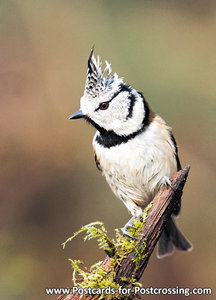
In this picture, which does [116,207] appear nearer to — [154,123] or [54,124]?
[54,124]

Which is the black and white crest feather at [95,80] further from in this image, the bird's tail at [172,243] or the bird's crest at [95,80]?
the bird's tail at [172,243]

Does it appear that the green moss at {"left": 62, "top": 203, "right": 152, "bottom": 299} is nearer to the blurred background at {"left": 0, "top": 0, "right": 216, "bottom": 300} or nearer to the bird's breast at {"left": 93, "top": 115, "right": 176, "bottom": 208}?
the bird's breast at {"left": 93, "top": 115, "right": 176, "bottom": 208}

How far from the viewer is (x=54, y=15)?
4.68m

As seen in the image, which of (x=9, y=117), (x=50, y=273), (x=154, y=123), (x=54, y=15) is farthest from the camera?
(x=54, y=15)

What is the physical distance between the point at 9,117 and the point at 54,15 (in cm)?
120

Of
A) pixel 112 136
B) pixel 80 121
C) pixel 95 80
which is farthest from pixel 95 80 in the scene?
pixel 80 121

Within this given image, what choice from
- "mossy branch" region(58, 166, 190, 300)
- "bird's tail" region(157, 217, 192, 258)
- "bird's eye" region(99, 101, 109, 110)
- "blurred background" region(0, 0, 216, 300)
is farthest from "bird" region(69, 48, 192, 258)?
"blurred background" region(0, 0, 216, 300)

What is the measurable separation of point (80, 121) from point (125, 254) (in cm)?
224

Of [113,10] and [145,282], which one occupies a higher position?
[113,10]

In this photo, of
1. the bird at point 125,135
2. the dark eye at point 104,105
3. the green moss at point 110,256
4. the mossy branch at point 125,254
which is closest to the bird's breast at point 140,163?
the bird at point 125,135

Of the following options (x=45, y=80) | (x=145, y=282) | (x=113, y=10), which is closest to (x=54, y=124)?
(x=45, y=80)

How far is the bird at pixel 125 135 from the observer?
9.60 feet

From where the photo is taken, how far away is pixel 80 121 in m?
4.34

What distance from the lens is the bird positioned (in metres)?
2.93
